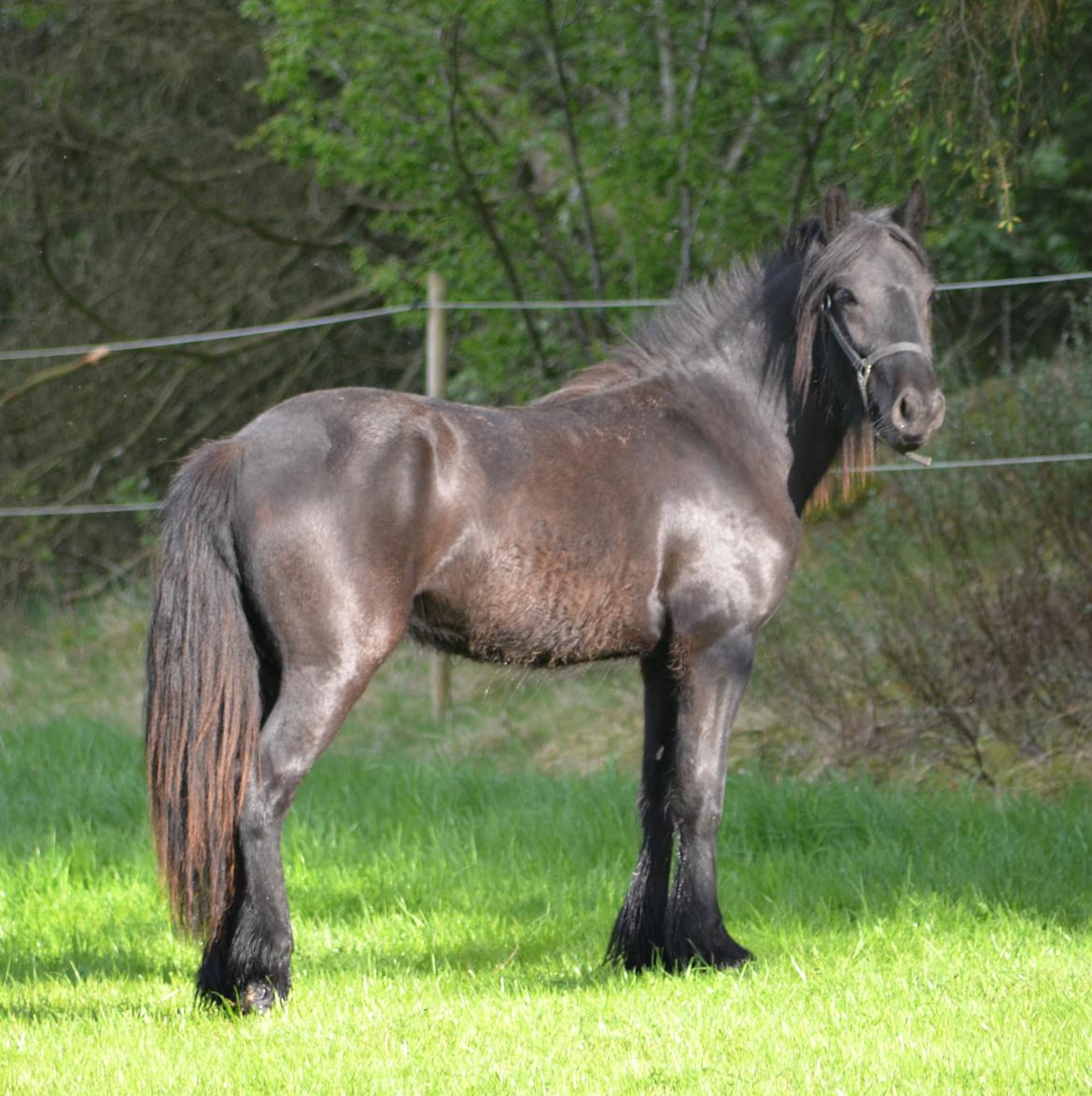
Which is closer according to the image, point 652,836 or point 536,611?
point 536,611

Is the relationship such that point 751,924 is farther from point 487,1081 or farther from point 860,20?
point 860,20

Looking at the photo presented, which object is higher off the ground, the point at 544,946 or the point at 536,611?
the point at 536,611

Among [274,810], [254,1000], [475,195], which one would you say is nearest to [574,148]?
[475,195]

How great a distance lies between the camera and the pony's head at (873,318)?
454 centimetres

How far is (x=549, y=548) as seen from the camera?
4465mm

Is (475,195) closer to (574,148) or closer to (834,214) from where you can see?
(574,148)

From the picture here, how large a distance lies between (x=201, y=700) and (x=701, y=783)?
1.57m

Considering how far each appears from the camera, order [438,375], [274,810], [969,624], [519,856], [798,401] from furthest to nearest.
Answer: [438,375] < [969,624] < [519,856] < [798,401] < [274,810]

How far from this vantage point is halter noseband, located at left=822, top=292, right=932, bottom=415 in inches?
181

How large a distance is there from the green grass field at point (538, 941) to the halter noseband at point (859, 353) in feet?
5.08

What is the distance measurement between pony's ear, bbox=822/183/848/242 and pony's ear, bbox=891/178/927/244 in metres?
0.19

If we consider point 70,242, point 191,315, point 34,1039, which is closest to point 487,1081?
point 34,1039

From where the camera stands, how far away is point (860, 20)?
910 centimetres

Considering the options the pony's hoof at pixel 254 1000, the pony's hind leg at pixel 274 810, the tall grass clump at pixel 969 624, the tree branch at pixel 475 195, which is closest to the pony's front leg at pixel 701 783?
the pony's hind leg at pixel 274 810
